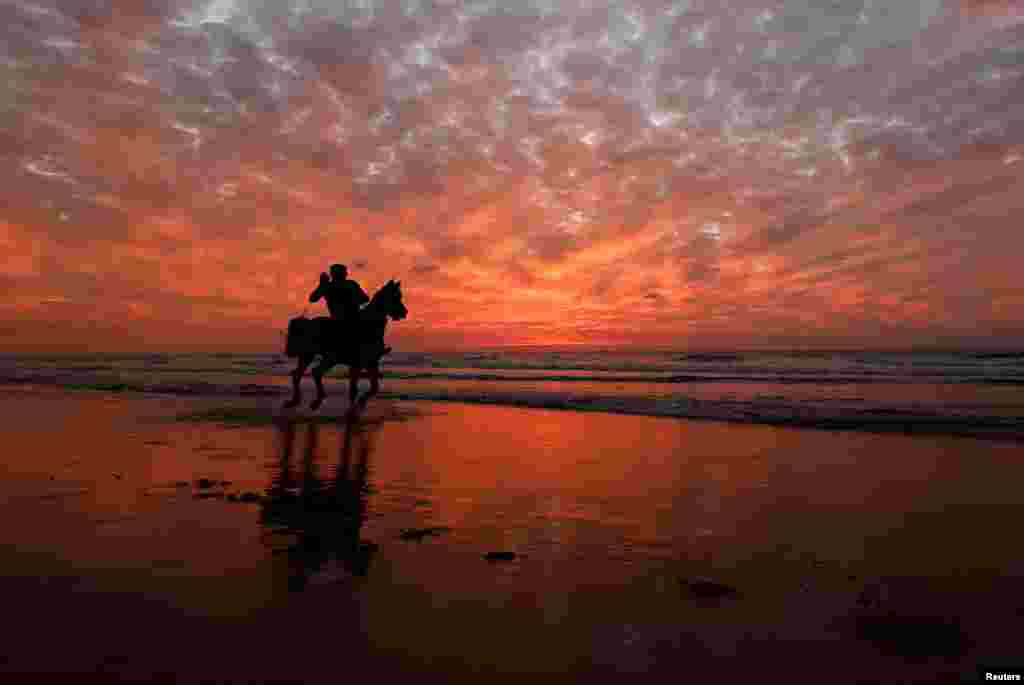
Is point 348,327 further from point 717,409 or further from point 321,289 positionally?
point 717,409

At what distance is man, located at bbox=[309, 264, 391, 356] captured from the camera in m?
15.0

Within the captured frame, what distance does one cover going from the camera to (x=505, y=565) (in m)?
4.14

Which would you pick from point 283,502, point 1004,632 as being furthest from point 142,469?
point 1004,632

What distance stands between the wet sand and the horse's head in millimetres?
6885

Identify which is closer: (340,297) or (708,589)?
(708,589)

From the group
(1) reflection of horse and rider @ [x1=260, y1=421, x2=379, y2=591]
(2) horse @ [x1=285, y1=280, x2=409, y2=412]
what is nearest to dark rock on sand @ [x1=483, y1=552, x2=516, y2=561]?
(1) reflection of horse and rider @ [x1=260, y1=421, x2=379, y2=591]

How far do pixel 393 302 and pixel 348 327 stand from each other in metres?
1.15

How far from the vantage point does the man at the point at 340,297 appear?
591 inches

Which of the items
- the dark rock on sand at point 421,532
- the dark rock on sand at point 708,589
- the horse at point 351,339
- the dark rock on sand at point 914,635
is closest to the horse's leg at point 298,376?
the horse at point 351,339

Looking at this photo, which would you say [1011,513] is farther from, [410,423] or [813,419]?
[410,423]

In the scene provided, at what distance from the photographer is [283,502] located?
5.84m

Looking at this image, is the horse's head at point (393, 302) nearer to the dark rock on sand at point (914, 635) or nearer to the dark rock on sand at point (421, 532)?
the dark rock on sand at point (421, 532)

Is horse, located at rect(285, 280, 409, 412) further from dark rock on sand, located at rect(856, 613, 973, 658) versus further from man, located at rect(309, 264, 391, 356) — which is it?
dark rock on sand, located at rect(856, 613, 973, 658)

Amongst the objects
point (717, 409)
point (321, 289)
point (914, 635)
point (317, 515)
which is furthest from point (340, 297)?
point (914, 635)
